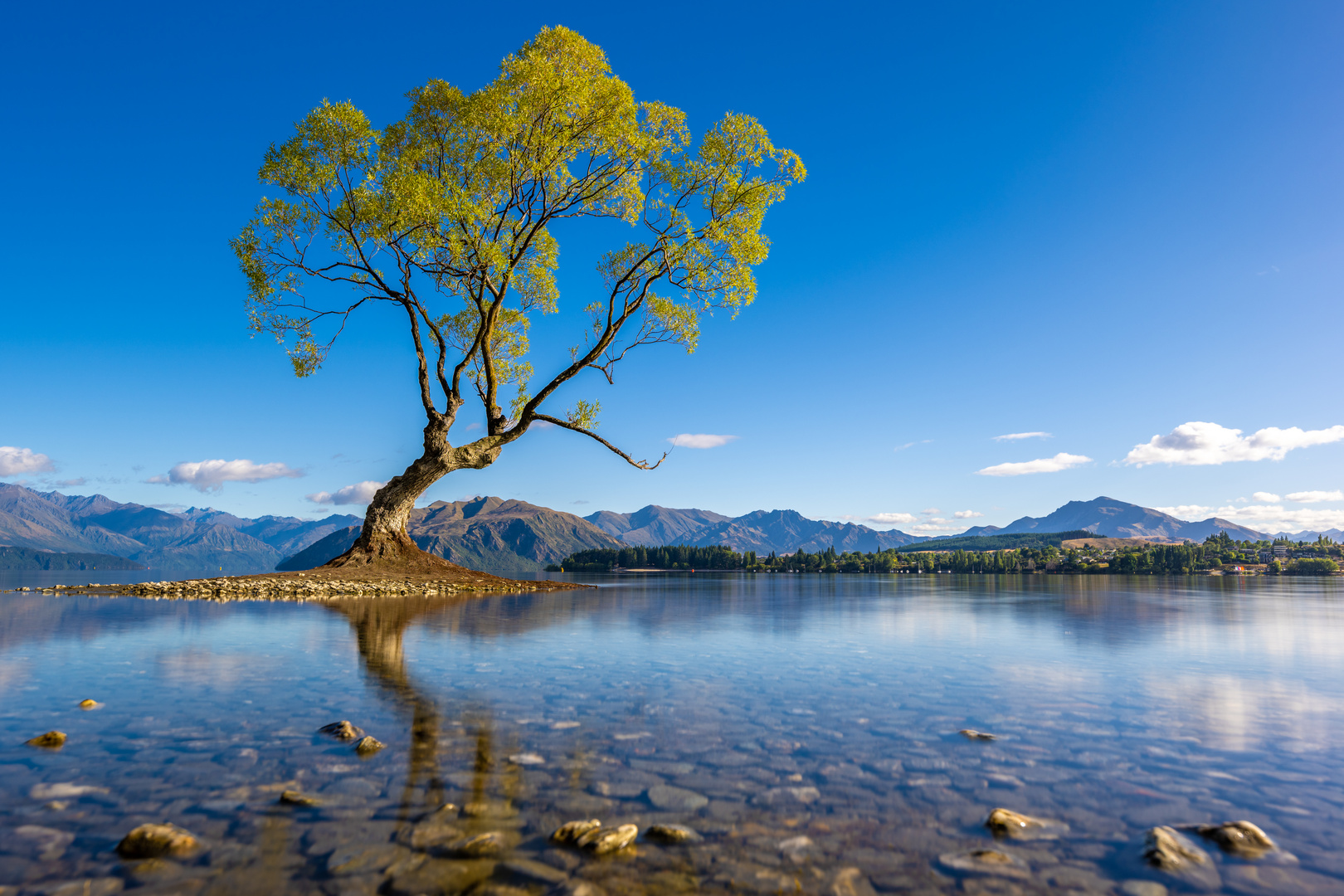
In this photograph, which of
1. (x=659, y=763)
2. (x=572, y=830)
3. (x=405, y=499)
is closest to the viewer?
(x=572, y=830)

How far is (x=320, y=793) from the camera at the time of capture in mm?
6301

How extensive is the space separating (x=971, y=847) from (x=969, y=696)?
6920 mm

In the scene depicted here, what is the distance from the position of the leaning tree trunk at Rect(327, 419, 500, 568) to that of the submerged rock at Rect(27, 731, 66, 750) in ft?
87.1

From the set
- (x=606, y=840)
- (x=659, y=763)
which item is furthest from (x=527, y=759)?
(x=606, y=840)

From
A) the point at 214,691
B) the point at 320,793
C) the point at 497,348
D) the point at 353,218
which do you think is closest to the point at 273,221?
the point at 353,218

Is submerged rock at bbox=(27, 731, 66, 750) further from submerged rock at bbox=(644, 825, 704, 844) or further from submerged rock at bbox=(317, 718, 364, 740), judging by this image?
submerged rock at bbox=(644, 825, 704, 844)

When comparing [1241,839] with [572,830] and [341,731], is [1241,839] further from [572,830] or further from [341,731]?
[341,731]

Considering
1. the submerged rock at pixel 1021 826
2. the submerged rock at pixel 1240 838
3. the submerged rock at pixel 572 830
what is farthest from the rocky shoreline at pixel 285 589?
the submerged rock at pixel 1240 838

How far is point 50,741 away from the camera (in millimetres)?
7820

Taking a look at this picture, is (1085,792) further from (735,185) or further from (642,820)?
(735,185)

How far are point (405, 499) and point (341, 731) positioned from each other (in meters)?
30.8

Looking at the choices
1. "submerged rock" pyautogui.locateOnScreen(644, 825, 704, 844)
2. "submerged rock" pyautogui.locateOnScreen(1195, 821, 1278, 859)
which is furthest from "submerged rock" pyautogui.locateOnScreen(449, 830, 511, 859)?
"submerged rock" pyautogui.locateOnScreen(1195, 821, 1278, 859)

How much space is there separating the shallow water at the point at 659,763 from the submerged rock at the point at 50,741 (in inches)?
5.9

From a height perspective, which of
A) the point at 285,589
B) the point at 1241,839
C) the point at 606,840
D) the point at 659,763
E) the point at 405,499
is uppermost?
the point at 405,499
